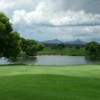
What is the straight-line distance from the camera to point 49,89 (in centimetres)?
1347

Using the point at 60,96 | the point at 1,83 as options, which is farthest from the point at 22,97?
the point at 1,83

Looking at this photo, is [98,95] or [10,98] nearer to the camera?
[10,98]

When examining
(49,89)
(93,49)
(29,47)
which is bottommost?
(49,89)

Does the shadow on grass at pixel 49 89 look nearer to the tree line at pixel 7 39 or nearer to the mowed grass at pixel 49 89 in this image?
the mowed grass at pixel 49 89

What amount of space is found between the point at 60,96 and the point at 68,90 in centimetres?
158

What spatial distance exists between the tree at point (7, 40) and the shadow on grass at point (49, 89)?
107ft

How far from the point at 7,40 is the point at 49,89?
3645cm

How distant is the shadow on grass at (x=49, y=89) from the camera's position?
38.3ft

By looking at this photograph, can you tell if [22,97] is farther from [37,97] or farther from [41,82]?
[41,82]

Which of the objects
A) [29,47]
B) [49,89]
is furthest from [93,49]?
[49,89]

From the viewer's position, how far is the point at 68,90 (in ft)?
44.0

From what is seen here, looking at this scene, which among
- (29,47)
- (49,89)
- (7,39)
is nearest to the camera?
(49,89)

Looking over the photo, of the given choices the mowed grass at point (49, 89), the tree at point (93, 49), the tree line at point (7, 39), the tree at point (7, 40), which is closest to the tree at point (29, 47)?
the tree at point (93, 49)

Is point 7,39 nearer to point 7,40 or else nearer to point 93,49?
point 7,40
